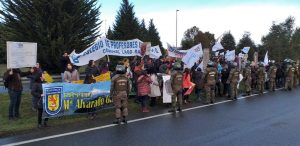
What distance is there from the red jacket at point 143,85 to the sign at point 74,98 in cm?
109

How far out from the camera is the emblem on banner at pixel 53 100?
11.1m

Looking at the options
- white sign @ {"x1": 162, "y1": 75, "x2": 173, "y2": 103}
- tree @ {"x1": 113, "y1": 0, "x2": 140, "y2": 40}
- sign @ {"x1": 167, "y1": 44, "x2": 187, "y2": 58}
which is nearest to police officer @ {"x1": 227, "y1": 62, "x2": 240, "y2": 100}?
sign @ {"x1": 167, "y1": 44, "x2": 187, "y2": 58}

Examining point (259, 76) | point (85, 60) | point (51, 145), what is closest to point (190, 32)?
point (259, 76)

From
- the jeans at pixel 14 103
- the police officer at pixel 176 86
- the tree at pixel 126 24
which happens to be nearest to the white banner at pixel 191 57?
the police officer at pixel 176 86

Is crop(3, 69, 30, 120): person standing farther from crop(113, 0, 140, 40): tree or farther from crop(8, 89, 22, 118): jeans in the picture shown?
crop(113, 0, 140, 40): tree

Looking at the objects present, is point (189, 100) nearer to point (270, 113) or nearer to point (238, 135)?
point (270, 113)

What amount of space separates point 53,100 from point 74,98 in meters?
0.79

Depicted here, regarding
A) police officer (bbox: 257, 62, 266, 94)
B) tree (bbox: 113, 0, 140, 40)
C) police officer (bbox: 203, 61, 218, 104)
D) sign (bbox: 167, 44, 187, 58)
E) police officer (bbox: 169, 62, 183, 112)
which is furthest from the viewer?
tree (bbox: 113, 0, 140, 40)

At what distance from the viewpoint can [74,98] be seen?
39.3ft

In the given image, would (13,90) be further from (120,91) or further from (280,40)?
(280,40)

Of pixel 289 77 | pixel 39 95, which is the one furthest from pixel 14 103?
pixel 289 77

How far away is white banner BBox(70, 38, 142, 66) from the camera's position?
14953mm

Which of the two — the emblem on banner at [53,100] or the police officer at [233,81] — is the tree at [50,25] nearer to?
the police officer at [233,81]

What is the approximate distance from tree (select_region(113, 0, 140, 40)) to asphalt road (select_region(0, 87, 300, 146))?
27576mm
